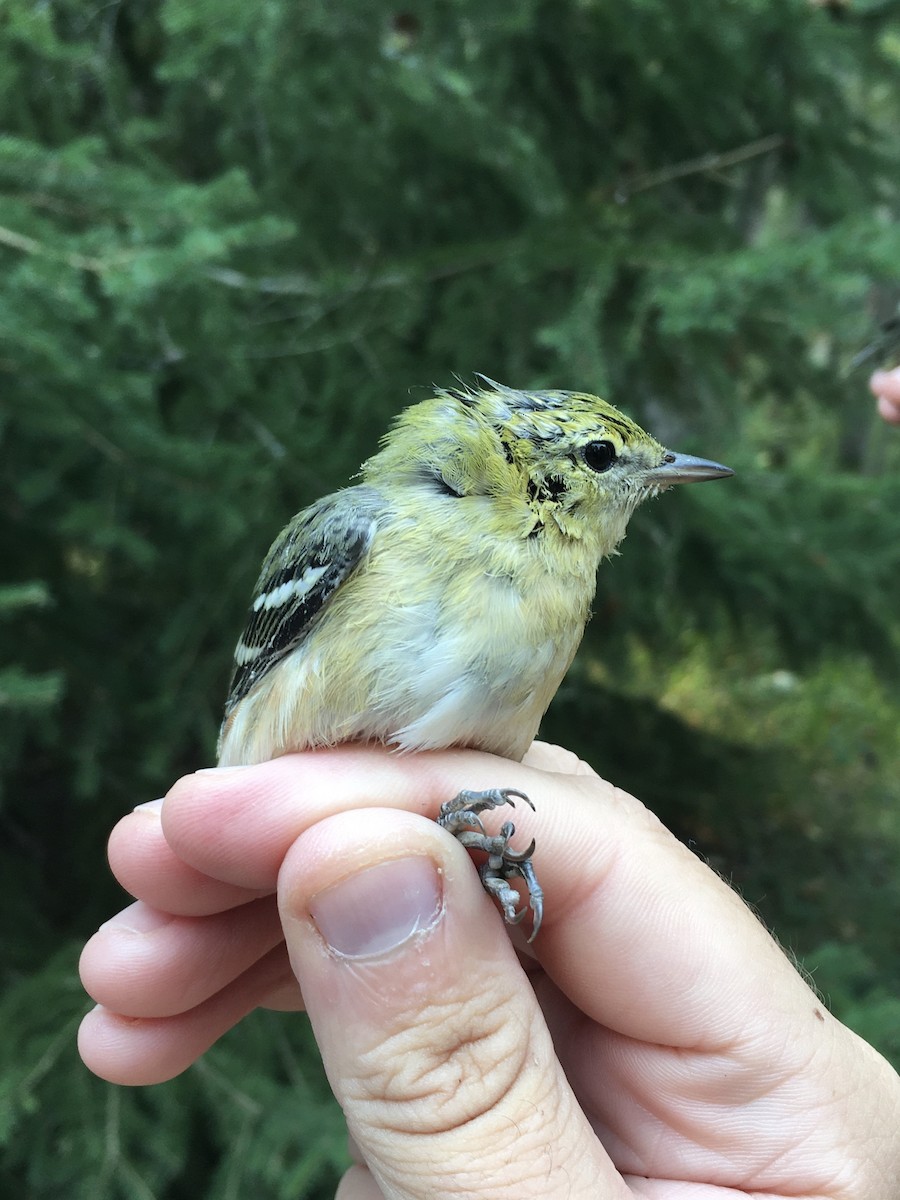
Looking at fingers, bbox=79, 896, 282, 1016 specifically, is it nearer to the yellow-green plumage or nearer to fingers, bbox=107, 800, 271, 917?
fingers, bbox=107, 800, 271, 917

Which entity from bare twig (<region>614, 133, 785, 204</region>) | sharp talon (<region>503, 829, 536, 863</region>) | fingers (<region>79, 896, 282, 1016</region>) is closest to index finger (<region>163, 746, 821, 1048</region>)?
sharp talon (<region>503, 829, 536, 863</region>)

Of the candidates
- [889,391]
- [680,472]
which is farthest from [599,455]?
[889,391]

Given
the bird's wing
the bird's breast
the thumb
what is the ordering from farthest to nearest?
the bird's wing < the bird's breast < the thumb

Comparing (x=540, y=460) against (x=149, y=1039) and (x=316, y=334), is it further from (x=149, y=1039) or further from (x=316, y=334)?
(x=316, y=334)

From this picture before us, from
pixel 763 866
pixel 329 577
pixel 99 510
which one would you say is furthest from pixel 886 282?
pixel 763 866

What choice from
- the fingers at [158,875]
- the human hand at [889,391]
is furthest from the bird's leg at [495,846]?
the human hand at [889,391]

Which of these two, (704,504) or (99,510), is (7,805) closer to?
(99,510)
